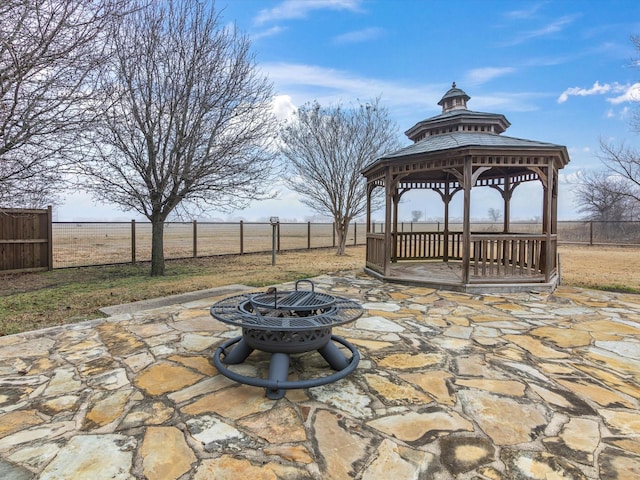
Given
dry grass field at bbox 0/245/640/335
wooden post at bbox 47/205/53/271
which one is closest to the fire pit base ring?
dry grass field at bbox 0/245/640/335

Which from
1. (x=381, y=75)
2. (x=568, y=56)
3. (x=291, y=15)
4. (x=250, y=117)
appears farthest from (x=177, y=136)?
(x=568, y=56)

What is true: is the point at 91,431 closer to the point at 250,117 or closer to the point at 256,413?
the point at 256,413

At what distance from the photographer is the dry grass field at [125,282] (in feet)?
14.7

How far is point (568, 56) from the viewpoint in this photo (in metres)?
8.84

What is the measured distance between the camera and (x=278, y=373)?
7.68 ft

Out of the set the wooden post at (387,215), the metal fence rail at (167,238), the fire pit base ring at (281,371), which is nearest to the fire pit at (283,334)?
the fire pit base ring at (281,371)

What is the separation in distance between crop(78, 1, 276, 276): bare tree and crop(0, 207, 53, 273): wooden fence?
7.27 feet

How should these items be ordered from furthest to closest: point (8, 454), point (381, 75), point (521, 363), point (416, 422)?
point (381, 75) → point (521, 363) → point (416, 422) → point (8, 454)

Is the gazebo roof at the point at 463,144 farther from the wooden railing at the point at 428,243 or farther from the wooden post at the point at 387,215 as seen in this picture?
the wooden railing at the point at 428,243

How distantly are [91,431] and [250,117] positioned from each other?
7452mm

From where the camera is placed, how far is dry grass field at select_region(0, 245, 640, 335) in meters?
4.48

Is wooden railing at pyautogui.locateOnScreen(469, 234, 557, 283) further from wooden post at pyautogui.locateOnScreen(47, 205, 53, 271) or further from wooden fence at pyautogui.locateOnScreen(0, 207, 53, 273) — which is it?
wooden fence at pyautogui.locateOnScreen(0, 207, 53, 273)

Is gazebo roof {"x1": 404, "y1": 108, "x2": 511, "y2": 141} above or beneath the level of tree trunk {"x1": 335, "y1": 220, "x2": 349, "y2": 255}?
above

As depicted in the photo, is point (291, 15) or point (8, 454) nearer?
point (8, 454)
